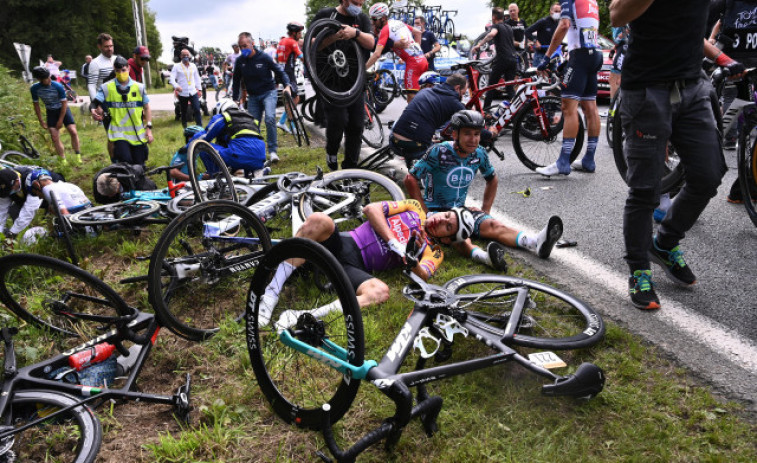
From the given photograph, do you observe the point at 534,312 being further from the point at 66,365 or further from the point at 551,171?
the point at 551,171

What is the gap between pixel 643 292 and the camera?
322 centimetres

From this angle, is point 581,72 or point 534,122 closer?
point 581,72

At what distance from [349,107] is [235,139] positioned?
5.21 ft

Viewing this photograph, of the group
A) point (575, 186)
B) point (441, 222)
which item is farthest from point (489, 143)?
point (441, 222)

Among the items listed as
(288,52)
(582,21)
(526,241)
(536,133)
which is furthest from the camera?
(288,52)

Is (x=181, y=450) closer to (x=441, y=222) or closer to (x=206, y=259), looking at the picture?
(x=206, y=259)

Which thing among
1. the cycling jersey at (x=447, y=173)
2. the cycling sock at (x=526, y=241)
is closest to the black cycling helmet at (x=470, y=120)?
the cycling jersey at (x=447, y=173)

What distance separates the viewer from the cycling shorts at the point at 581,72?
5.91 metres

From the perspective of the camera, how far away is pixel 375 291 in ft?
11.6

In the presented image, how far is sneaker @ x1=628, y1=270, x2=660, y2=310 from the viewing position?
319cm

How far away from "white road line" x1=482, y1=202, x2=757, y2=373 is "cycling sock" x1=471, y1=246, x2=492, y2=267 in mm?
567

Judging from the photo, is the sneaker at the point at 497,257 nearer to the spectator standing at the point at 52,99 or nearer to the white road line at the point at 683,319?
the white road line at the point at 683,319

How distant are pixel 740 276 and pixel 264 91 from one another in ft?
25.3

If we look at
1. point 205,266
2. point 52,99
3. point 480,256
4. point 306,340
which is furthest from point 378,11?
point 52,99
